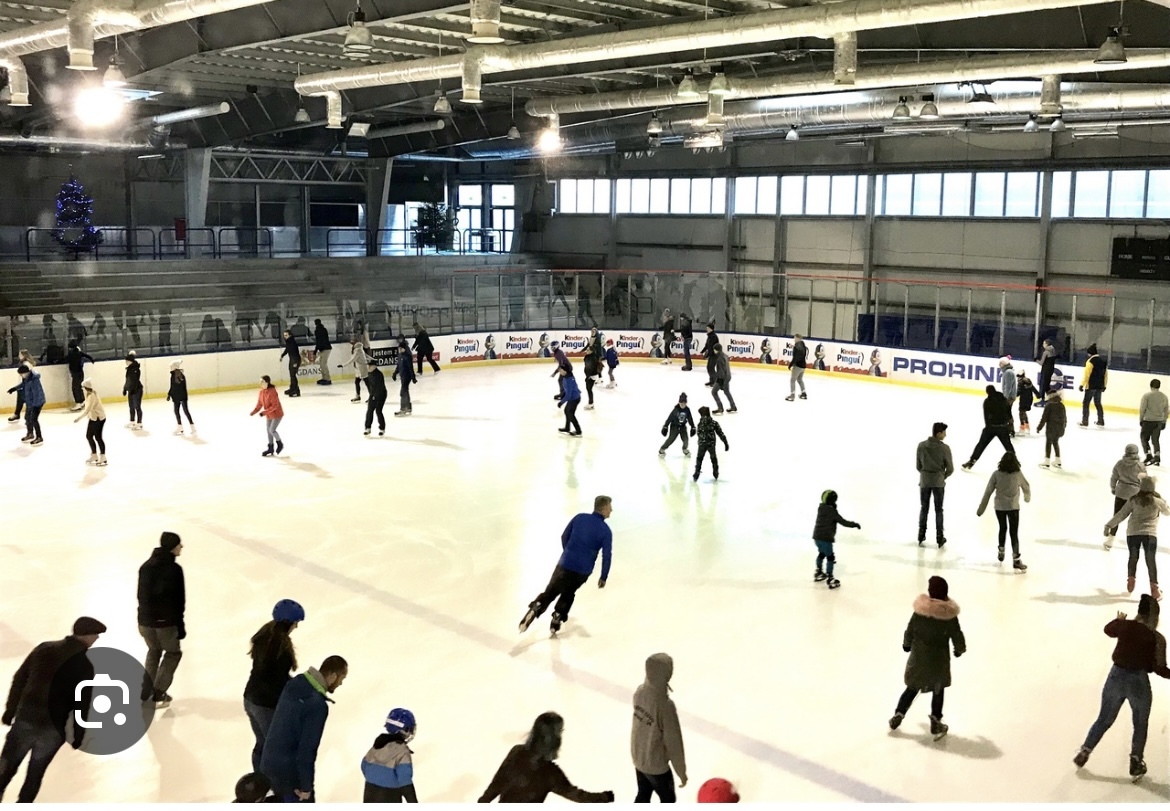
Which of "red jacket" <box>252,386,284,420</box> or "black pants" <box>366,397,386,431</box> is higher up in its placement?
"red jacket" <box>252,386,284,420</box>

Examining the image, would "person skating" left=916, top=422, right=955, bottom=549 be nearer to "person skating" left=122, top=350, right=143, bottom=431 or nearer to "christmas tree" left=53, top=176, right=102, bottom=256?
"person skating" left=122, top=350, right=143, bottom=431

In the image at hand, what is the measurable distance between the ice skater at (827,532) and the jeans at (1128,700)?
12.5 ft

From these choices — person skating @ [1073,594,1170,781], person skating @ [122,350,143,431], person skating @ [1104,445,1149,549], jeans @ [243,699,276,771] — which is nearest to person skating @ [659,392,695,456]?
person skating @ [1104,445,1149,549]

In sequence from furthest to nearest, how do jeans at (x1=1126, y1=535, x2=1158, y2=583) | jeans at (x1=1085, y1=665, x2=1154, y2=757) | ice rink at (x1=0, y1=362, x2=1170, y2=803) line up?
jeans at (x1=1126, y1=535, x2=1158, y2=583), ice rink at (x1=0, y1=362, x2=1170, y2=803), jeans at (x1=1085, y1=665, x2=1154, y2=757)

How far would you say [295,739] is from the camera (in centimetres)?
588

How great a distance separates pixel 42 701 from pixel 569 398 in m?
13.5

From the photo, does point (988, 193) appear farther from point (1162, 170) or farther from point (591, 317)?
point (591, 317)

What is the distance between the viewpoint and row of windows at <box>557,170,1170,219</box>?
95.4ft

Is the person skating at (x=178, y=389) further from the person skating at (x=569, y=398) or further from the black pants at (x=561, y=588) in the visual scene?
the black pants at (x=561, y=588)

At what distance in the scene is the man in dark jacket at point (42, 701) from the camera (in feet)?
21.1

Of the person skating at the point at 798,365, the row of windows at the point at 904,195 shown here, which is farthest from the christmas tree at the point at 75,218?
the person skating at the point at 798,365

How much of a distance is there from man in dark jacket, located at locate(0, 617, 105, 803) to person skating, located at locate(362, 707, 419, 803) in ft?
7.03

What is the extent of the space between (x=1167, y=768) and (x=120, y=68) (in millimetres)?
19623

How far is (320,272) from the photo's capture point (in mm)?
37219
